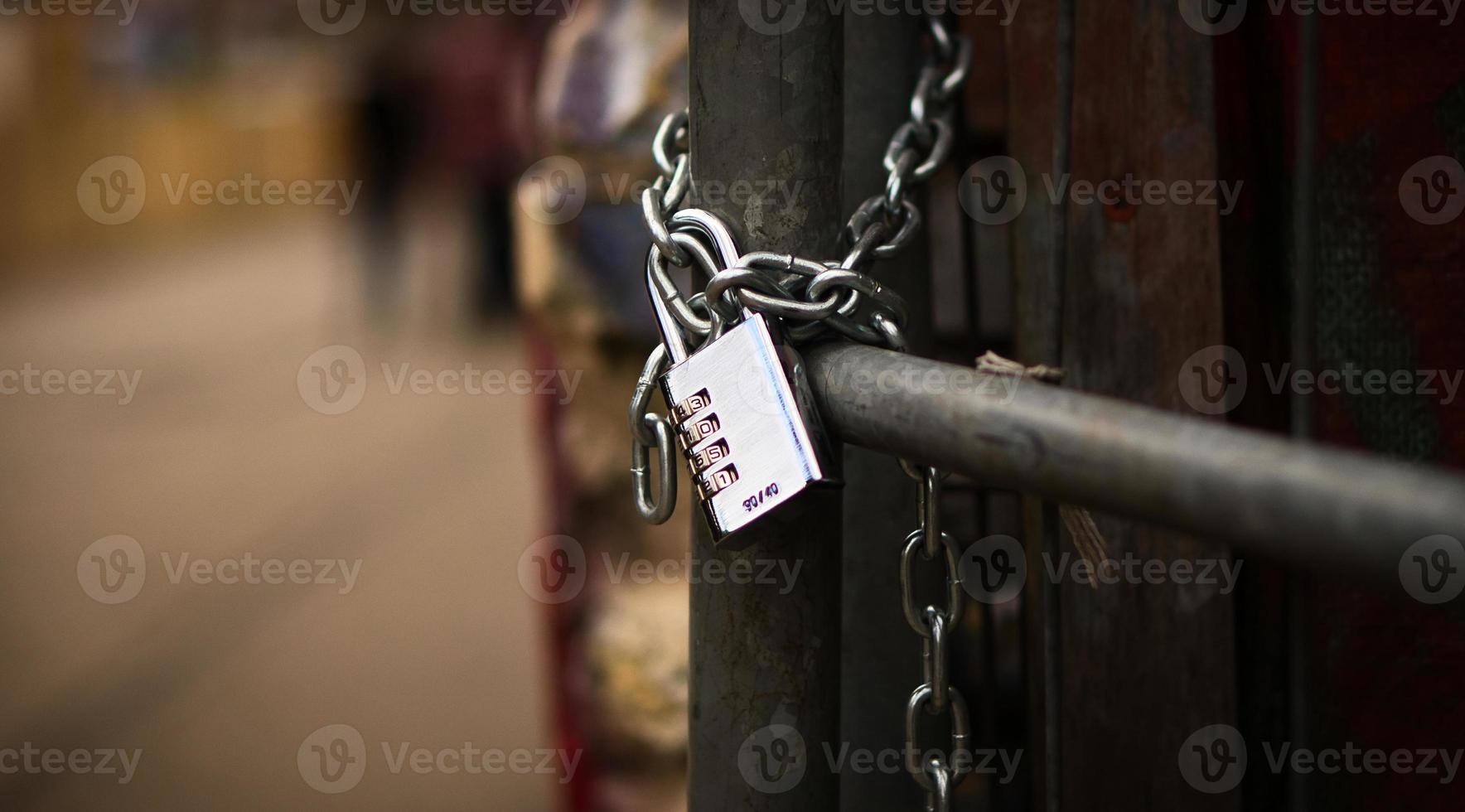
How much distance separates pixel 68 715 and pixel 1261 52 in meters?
2.33

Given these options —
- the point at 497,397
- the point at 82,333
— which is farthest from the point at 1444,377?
the point at 82,333

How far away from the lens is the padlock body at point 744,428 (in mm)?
512

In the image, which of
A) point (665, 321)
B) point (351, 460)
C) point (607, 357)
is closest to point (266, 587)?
point (351, 460)

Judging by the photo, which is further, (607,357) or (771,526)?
(607,357)

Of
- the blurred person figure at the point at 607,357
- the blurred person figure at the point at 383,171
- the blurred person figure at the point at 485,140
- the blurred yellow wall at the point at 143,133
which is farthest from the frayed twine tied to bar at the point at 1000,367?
the blurred yellow wall at the point at 143,133

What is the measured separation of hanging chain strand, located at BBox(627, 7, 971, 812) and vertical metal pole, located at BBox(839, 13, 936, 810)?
5.4 inches

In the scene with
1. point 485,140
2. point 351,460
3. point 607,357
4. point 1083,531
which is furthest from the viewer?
point 485,140

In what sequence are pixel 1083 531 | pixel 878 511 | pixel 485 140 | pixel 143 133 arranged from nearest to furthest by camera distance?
pixel 1083 531, pixel 878 511, pixel 485 140, pixel 143 133

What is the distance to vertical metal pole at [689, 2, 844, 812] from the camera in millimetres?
557

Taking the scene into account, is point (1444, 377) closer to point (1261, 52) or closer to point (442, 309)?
point (1261, 52)

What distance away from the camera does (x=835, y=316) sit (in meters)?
0.53

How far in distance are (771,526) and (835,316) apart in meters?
0.11

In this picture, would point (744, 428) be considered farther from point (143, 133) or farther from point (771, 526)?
point (143, 133)

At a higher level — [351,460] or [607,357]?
[607,357]
